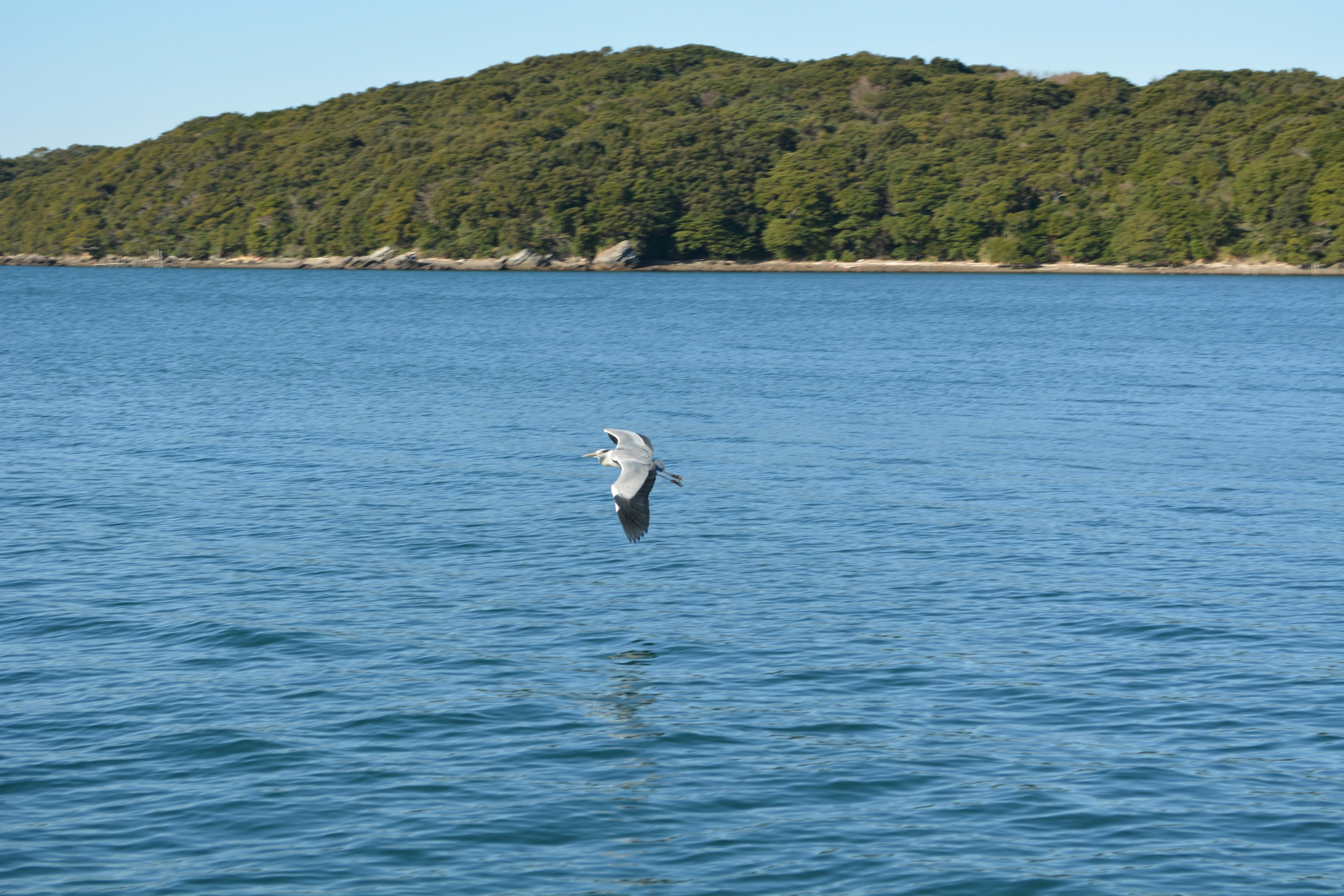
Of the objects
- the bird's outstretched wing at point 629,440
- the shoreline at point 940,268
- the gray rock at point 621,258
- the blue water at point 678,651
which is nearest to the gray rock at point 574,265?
the shoreline at point 940,268

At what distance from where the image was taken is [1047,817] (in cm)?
1578

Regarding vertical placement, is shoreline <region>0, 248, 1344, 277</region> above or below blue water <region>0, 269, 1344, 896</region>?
above

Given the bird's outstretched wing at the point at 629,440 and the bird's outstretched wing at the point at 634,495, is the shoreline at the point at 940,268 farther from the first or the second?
the bird's outstretched wing at the point at 634,495

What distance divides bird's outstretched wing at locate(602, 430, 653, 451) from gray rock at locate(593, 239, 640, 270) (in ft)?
562

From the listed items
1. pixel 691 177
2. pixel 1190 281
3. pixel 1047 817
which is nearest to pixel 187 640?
pixel 1047 817

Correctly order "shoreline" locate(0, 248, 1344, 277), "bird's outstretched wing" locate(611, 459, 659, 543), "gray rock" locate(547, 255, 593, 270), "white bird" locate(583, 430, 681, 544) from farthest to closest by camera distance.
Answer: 1. "gray rock" locate(547, 255, 593, 270)
2. "shoreline" locate(0, 248, 1344, 277)
3. "white bird" locate(583, 430, 681, 544)
4. "bird's outstretched wing" locate(611, 459, 659, 543)

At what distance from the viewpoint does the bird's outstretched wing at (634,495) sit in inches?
756

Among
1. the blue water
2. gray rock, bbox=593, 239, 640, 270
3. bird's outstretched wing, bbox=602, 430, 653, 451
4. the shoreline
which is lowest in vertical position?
the blue water

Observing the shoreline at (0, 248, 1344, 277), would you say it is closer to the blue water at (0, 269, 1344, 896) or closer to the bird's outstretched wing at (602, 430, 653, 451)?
the blue water at (0, 269, 1344, 896)

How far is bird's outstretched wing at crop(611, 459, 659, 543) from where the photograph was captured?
19203 millimetres

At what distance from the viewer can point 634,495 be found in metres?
20.4

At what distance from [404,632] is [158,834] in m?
7.78

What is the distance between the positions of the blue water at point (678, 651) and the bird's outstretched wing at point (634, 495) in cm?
266

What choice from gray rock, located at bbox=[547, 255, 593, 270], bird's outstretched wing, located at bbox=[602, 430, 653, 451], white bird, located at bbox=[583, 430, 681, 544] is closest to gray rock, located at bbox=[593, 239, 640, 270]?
gray rock, located at bbox=[547, 255, 593, 270]
